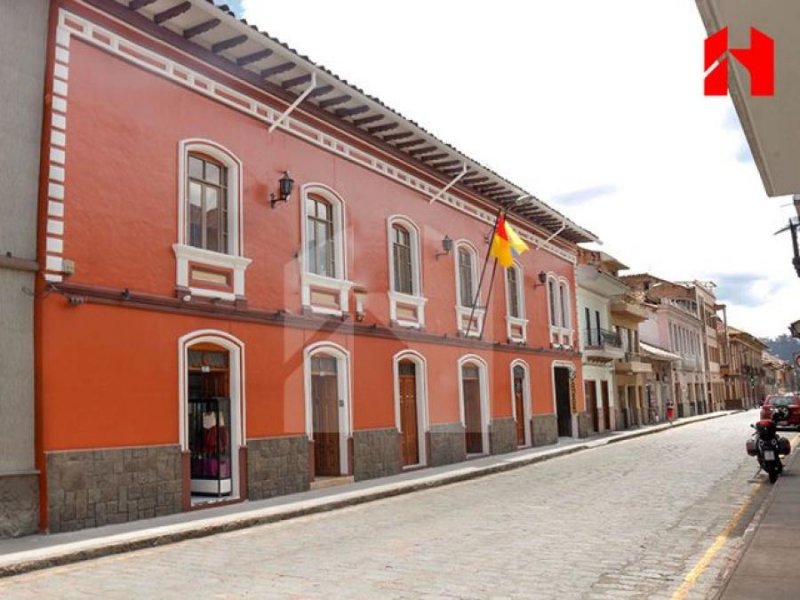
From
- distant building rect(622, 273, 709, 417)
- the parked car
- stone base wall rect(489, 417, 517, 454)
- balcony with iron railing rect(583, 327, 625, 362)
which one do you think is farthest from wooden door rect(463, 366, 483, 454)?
distant building rect(622, 273, 709, 417)

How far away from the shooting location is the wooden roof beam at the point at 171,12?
11.6 m

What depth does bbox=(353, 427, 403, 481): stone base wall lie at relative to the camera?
51.0 feet

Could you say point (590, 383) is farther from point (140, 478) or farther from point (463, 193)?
point (140, 478)

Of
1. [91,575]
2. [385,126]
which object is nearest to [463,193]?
[385,126]

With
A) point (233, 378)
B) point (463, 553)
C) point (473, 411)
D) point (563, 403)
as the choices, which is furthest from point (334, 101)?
point (563, 403)

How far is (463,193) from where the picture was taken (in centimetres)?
2136

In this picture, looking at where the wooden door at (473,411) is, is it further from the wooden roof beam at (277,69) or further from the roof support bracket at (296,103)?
the wooden roof beam at (277,69)

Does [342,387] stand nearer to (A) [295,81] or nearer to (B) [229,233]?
(B) [229,233]

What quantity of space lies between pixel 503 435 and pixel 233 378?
37.0ft

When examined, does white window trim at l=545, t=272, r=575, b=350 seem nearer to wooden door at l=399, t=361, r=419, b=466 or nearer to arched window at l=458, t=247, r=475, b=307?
arched window at l=458, t=247, r=475, b=307

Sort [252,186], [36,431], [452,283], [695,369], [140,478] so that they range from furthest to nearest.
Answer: [695,369] < [452,283] < [252,186] < [140,478] < [36,431]

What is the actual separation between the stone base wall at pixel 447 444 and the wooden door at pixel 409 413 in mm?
508

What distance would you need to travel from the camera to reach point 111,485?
33.7ft

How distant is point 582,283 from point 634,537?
2362cm
